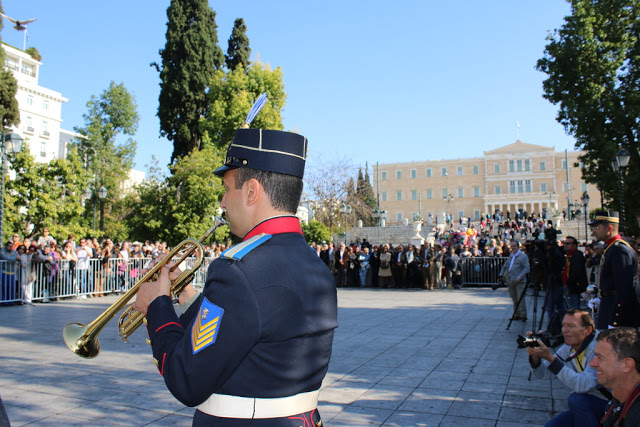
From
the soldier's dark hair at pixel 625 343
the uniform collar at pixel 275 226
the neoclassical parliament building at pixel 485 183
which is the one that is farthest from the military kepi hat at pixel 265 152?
the neoclassical parliament building at pixel 485 183

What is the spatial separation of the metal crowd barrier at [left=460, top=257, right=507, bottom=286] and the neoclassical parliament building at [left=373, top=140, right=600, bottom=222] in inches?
2721

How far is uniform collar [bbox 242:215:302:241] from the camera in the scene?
1757 millimetres

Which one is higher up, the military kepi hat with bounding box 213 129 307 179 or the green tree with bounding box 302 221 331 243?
the green tree with bounding box 302 221 331 243

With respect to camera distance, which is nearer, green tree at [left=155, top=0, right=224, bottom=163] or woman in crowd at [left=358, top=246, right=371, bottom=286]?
woman in crowd at [left=358, top=246, right=371, bottom=286]

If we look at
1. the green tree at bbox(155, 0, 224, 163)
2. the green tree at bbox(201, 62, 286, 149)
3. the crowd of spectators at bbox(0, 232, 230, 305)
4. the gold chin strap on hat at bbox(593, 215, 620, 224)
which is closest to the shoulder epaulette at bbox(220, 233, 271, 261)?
the gold chin strap on hat at bbox(593, 215, 620, 224)

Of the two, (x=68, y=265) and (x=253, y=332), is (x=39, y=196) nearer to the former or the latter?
(x=68, y=265)

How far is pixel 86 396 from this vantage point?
5.25 m

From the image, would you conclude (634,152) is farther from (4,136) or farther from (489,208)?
(489,208)

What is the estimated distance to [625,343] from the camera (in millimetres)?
2879

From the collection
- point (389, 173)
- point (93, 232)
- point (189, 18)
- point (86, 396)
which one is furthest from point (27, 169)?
point (389, 173)

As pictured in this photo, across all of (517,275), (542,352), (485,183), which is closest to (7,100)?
(517,275)

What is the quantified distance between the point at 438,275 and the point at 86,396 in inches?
625

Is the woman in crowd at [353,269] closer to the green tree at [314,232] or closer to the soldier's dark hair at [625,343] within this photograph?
the green tree at [314,232]

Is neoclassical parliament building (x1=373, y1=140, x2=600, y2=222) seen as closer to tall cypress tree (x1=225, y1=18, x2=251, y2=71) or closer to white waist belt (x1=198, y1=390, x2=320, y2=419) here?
tall cypress tree (x1=225, y1=18, x2=251, y2=71)
